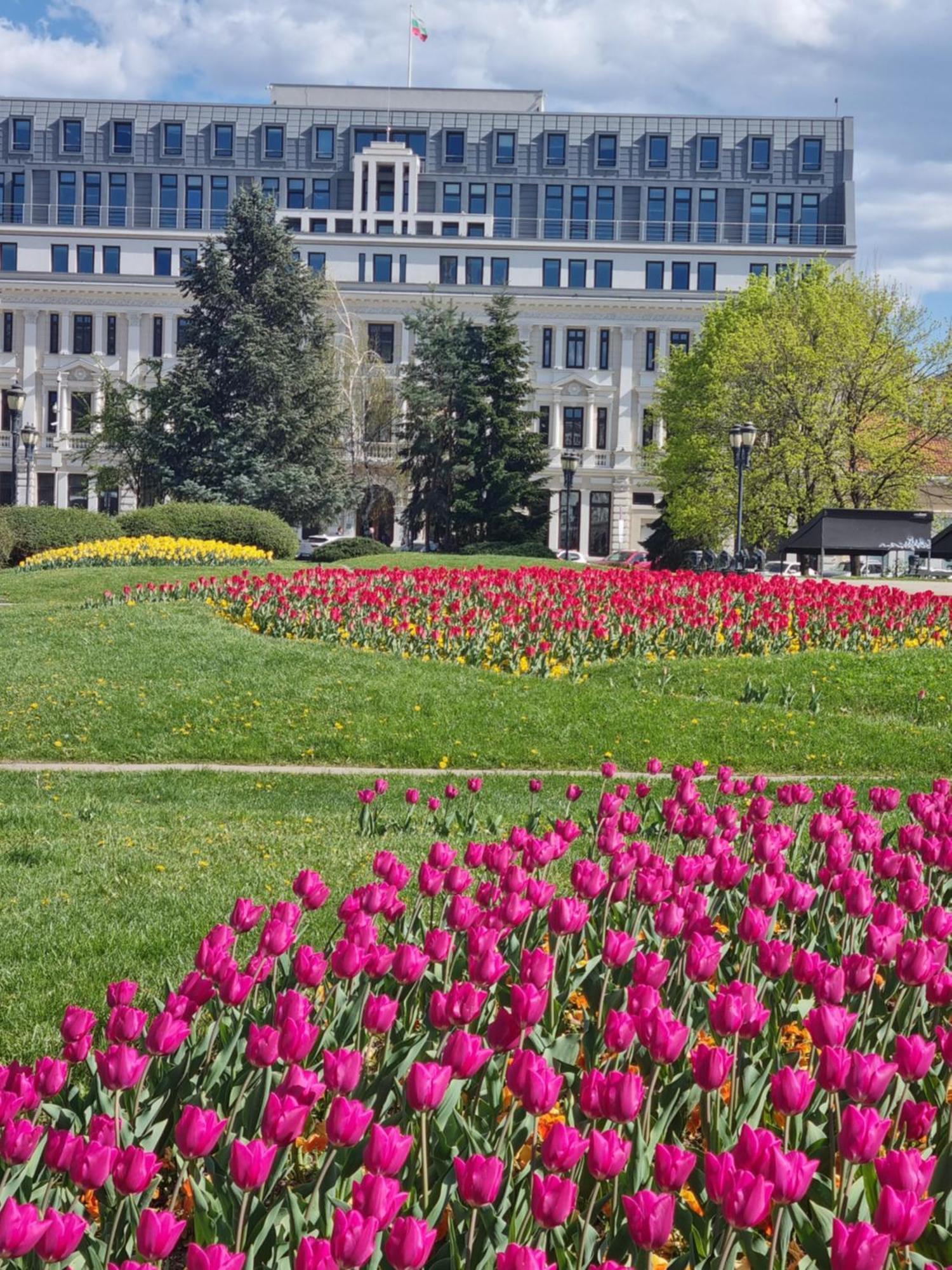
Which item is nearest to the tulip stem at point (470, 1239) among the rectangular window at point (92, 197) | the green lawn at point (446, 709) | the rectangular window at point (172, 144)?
the green lawn at point (446, 709)

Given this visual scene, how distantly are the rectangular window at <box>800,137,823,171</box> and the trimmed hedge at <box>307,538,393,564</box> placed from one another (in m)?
47.5

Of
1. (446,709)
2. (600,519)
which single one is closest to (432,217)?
(600,519)

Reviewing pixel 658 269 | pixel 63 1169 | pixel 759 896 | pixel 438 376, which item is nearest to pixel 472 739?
pixel 759 896

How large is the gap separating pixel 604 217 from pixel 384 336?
15.3 m

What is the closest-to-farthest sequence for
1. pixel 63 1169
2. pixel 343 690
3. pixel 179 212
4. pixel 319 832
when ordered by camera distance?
1. pixel 63 1169
2. pixel 319 832
3. pixel 343 690
4. pixel 179 212

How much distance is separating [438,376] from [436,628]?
39.2 m

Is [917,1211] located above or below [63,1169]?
above

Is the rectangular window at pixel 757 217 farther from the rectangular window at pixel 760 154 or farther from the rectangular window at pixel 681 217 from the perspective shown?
the rectangular window at pixel 681 217

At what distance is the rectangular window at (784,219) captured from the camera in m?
78.3

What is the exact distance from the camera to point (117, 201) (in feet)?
260

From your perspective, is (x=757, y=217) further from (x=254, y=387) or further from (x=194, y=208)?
(x=254, y=387)

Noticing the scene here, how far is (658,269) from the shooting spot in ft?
258

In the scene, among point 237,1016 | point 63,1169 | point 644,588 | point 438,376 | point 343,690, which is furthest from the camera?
point 438,376

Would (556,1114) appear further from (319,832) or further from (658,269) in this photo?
(658,269)
